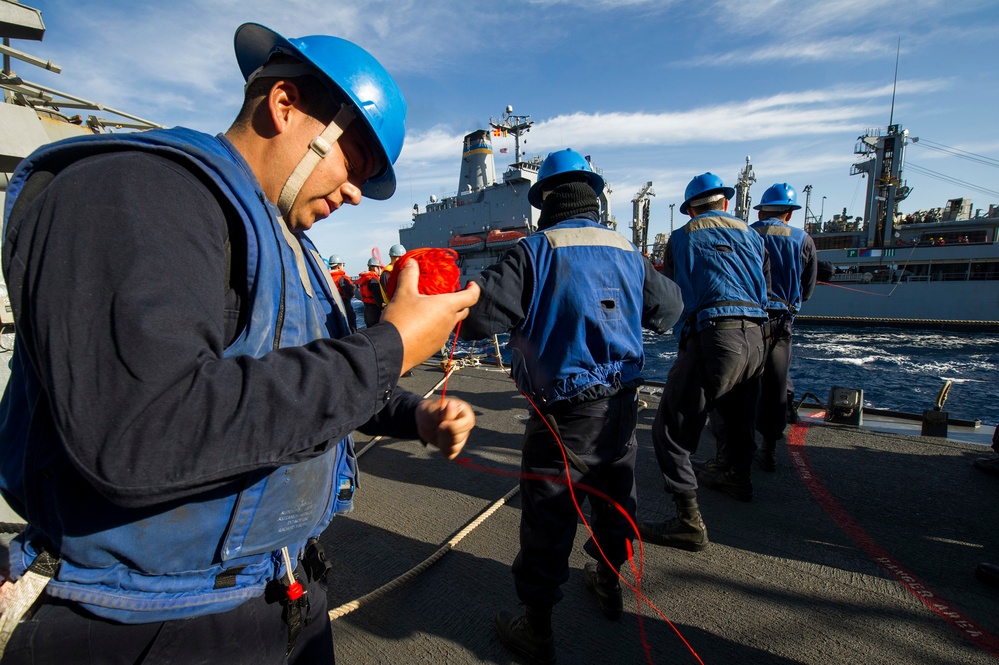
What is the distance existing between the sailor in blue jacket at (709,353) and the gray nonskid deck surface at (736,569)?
0.23 metres

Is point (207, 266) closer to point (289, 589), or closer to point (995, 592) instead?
point (289, 589)

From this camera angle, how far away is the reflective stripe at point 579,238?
89.8 inches

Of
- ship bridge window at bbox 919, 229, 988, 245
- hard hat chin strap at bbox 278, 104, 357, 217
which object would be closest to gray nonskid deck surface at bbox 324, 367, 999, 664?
hard hat chin strap at bbox 278, 104, 357, 217

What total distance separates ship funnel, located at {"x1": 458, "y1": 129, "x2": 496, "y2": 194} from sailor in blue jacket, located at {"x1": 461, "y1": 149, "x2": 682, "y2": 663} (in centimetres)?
3620

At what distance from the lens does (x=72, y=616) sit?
91cm

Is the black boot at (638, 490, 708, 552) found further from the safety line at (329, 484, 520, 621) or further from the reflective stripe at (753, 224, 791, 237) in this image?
the reflective stripe at (753, 224, 791, 237)

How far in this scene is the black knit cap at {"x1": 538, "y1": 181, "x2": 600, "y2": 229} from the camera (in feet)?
8.13

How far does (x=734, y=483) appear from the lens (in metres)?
3.59

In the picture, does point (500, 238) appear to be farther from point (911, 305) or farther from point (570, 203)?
point (570, 203)

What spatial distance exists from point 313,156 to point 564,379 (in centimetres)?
151

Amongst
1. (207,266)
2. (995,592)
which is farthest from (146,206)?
(995,592)

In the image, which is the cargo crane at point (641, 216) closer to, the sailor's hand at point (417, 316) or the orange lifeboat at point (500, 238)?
the orange lifeboat at point (500, 238)

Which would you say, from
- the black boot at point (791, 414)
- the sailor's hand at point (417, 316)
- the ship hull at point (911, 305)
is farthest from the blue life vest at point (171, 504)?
the ship hull at point (911, 305)

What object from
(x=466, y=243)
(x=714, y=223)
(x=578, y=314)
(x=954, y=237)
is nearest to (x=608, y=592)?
(x=578, y=314)
